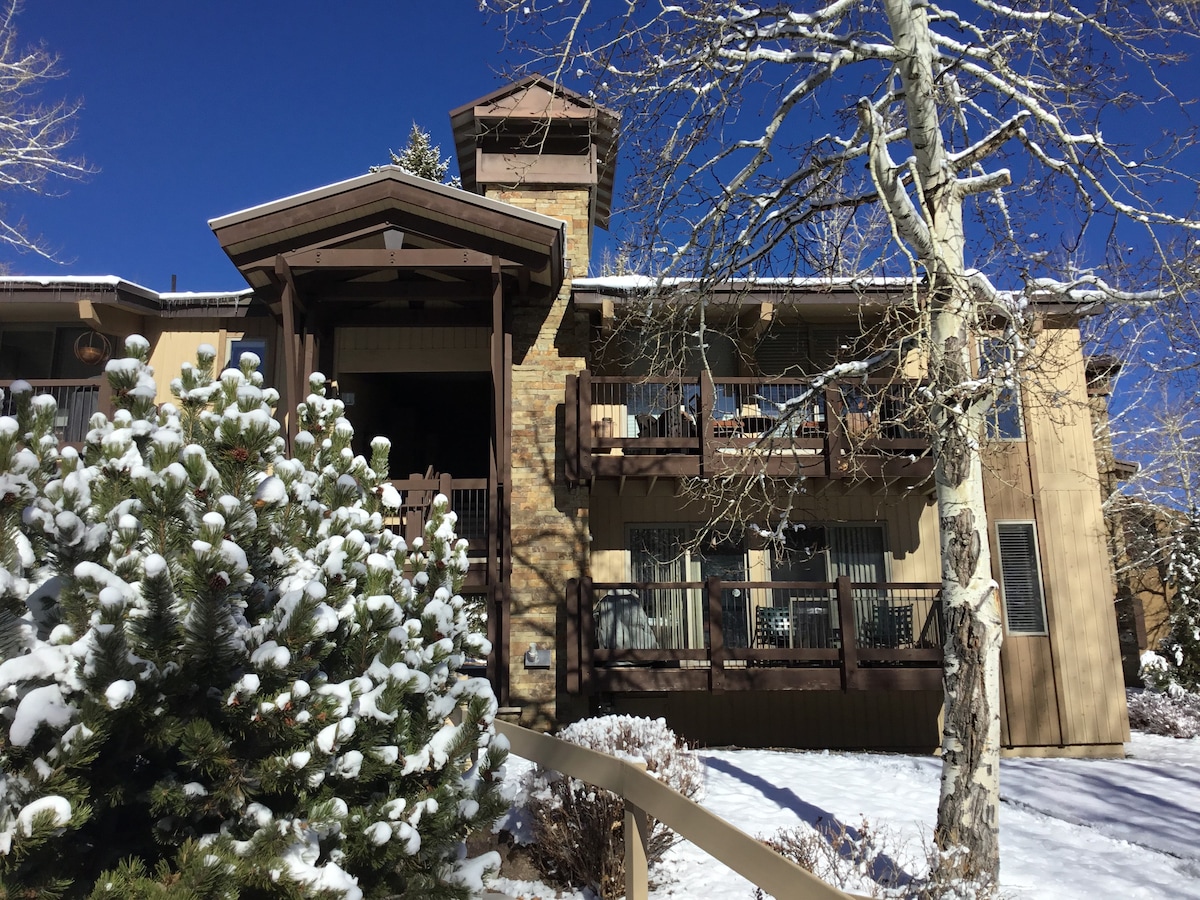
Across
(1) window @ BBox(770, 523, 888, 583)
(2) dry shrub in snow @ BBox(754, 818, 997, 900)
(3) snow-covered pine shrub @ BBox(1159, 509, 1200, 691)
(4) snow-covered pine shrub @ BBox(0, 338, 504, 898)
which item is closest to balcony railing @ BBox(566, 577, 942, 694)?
(1) window @ BBox(770, 523, 888, 583)

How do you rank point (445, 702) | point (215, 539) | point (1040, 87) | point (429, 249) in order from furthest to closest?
point (429, 249)
point (1040, 87)
point (445, 702)
point (215, 539)

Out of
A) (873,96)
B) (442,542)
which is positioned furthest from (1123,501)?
(442,542)

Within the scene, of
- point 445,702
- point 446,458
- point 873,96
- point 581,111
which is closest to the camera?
point 445,702

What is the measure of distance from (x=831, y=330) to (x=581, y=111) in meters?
5.37

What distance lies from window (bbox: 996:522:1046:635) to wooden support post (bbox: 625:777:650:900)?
1092 centimetres

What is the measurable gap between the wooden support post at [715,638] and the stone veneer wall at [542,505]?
198 centimetres

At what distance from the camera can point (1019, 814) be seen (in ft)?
26.6

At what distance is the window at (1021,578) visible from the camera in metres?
13.3

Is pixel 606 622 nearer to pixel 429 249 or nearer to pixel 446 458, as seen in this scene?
pixel 429 249

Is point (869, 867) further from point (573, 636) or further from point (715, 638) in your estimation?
point (573, 636)

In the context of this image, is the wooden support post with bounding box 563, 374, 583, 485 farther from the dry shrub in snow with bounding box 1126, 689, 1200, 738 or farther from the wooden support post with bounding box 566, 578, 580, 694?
the dry shrub in snow with bounding box 1126, 689, 1200, 738

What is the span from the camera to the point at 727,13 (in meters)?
7.09

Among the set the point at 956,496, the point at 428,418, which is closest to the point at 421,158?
the point at 428,418

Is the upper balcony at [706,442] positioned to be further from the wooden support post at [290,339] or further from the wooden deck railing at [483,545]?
the wooden support post at [290,339]
